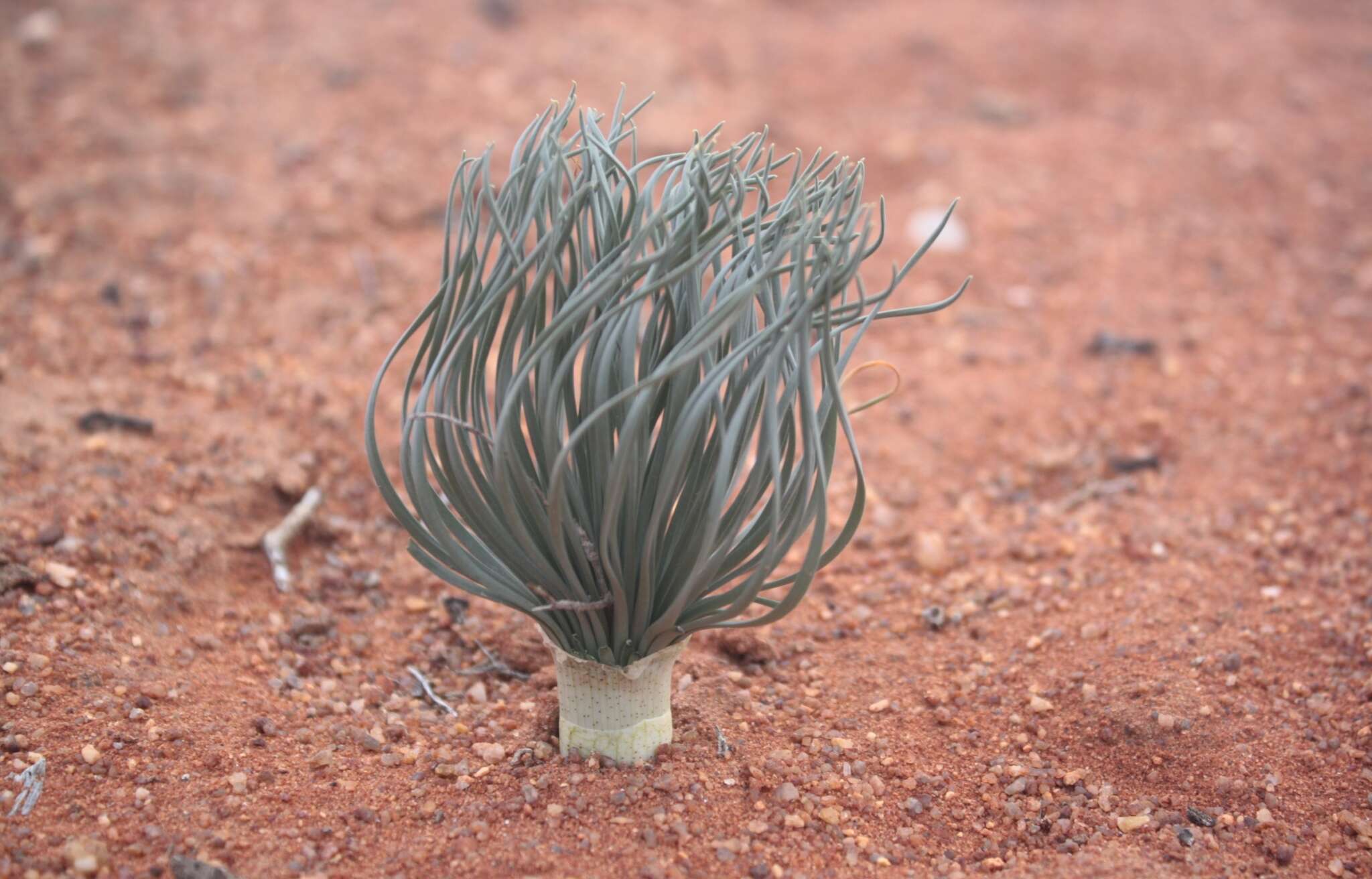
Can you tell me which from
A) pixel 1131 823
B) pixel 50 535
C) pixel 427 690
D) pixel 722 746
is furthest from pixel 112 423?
pixel 1131 823

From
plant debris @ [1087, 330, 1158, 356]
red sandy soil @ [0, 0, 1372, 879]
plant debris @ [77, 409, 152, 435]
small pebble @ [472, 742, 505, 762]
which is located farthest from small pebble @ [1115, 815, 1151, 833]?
plant debris @ [77, 409, 152, 435]

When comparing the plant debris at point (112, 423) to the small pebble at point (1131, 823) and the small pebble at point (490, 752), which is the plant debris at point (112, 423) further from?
the small pebble at point (1131, 823)

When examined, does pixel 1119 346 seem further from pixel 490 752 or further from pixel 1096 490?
pixel 490 752

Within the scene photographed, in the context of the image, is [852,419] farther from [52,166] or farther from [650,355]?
[52,166]

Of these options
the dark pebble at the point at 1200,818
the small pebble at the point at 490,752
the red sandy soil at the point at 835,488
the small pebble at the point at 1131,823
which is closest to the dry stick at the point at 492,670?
the red sandy soil at the point at 835,488

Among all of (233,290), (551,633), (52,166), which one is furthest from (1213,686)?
(52,166)

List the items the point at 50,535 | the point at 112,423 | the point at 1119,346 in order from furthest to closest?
the point at 1119,346 < the point at 112,423 < the point at 50,535
